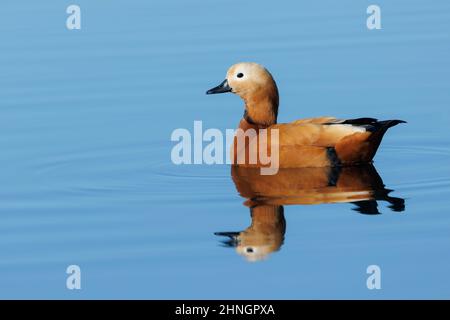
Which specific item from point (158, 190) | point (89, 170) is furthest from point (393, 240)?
point (89, 170)

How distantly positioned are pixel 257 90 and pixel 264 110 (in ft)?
0.71

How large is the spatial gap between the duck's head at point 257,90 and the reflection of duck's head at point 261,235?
2350 millimetres

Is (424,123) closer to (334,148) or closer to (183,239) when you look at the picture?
(334,148)

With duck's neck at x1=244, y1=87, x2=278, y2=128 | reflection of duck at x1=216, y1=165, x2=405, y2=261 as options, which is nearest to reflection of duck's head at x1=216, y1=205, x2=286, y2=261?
reflection of duck at x1=216, y1=165, x2=405, y2=261

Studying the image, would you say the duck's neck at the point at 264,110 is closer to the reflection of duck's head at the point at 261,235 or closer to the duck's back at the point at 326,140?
the duck's back at the point at 326,140

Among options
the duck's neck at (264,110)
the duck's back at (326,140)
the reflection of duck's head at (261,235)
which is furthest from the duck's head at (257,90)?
the reflection of duck's head at (261,235)

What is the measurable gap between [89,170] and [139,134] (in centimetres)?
122

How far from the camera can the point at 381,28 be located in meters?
16.5

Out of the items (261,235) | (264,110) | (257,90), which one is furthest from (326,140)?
(261,235)

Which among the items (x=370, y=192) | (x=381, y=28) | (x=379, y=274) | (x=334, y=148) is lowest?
(x=379, y=274)

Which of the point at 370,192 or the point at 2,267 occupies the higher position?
the point at 370,192

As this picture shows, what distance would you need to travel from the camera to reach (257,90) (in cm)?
1238

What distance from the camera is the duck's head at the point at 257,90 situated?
1234 cm

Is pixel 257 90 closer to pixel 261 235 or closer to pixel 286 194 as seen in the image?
pixel 286 194
